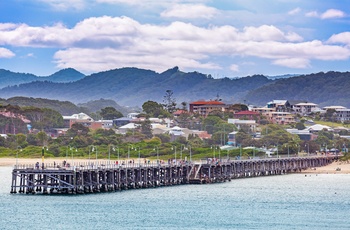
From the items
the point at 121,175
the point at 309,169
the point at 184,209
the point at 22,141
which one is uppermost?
the point at 22,141

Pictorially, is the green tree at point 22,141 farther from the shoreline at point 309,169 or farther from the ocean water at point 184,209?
the ocean water at point 184,209

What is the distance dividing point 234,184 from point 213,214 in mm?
38371

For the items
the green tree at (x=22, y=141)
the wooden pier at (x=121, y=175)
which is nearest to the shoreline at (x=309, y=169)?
the wooden pier at (x=121, y=175)

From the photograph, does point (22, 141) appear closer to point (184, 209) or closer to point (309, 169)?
point (309, 169)

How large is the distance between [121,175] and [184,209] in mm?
19577

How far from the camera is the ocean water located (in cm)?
8019

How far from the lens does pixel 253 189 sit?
389 feet

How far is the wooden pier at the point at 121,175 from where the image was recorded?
99.2 m

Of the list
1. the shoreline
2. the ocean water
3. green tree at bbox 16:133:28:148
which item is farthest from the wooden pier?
green tree at bbox 16:133:28:148

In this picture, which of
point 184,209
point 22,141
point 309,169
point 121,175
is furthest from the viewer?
point 22,141

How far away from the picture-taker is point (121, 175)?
10962 cm

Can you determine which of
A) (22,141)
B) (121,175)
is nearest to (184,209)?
(121,175)

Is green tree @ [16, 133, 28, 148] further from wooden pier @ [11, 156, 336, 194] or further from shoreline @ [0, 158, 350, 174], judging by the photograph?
wooden pier @ [11, 156, 336, 194]

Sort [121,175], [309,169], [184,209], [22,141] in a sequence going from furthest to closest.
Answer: [22,141] < [309,169] < [121,175] < [184,209]
